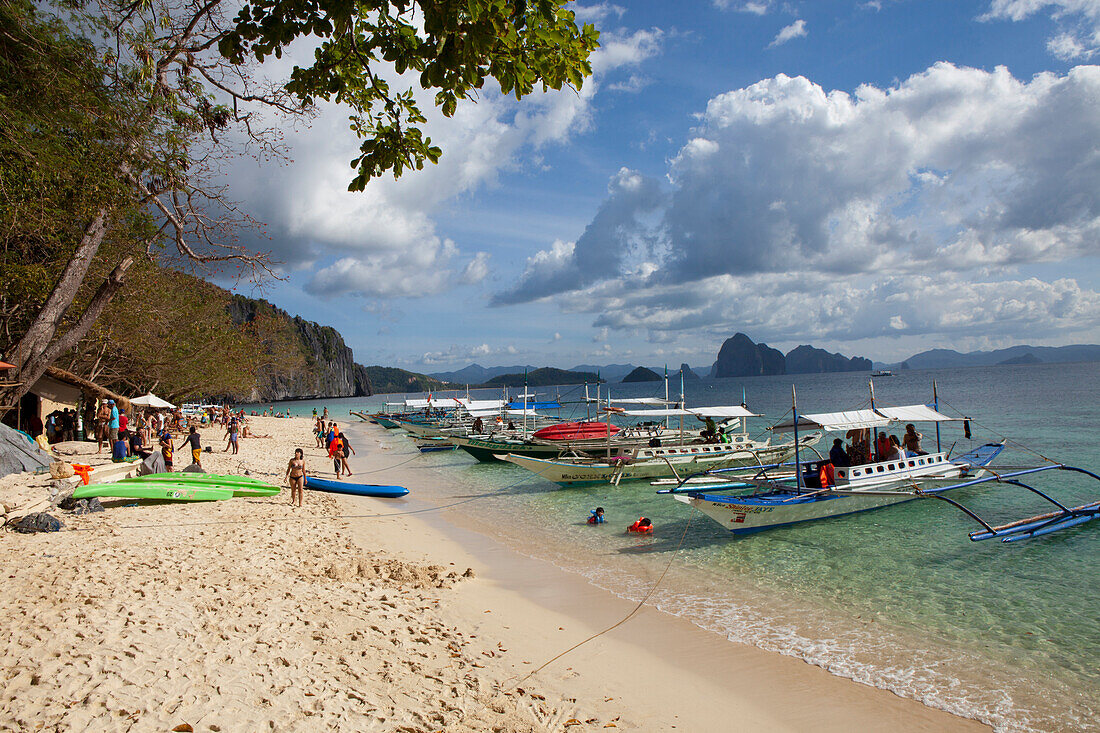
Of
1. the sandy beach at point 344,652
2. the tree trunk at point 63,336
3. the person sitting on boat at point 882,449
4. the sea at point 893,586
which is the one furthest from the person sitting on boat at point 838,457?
the tree trunk at point 63,336

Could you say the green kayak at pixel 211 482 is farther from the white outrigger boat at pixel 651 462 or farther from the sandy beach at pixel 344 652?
the white outrigger boat at pixel 651 462

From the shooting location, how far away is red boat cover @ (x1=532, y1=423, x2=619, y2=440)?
90.3ft

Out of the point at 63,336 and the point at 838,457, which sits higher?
the point at 63,336

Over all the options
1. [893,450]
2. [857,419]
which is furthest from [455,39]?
[893,450]

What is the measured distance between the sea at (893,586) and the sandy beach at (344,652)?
0.81 m

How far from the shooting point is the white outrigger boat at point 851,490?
12.9m

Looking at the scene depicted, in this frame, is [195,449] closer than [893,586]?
No

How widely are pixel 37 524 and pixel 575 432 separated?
2098cm

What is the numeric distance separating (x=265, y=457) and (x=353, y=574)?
20.6m

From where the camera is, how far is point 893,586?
1023cm

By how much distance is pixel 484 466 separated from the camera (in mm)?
28578

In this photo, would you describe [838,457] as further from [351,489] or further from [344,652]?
[351,489]

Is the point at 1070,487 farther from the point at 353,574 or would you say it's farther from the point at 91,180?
the point at 91,180

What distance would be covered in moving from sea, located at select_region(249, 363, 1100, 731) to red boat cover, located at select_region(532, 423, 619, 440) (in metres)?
8.07
